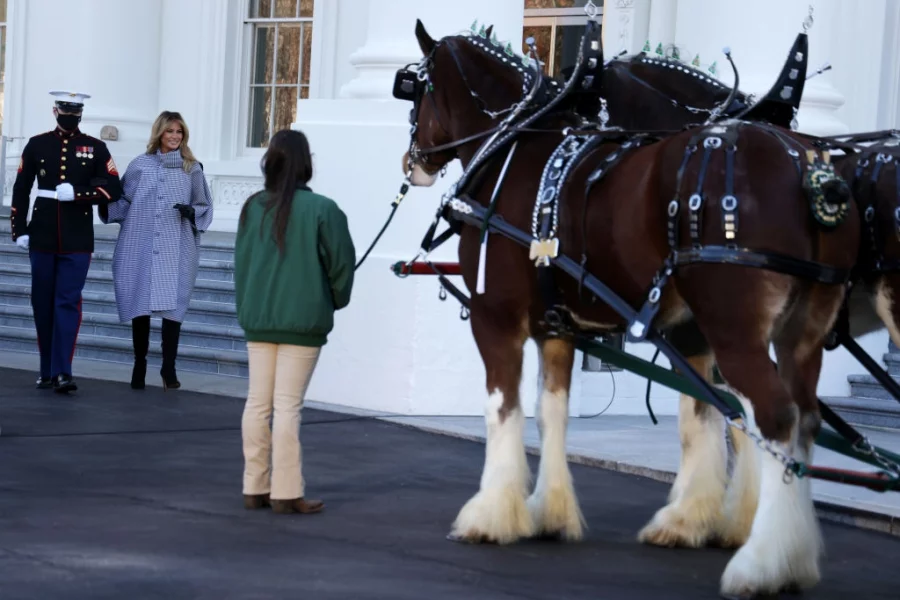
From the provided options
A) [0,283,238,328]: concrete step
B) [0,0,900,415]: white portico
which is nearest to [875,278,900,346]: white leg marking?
[0,0,900,415]: white portico

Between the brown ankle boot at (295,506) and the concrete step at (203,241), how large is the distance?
716 centimetres

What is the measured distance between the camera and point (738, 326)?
5.53 meters

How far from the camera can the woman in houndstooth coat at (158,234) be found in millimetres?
11352

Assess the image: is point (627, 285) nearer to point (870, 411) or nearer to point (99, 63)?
point (870, 411)

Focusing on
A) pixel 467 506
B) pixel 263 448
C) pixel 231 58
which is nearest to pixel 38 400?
pixel 263 448

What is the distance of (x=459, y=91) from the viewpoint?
23.2ft

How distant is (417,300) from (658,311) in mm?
4884

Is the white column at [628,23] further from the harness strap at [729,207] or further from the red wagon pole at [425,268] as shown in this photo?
the harness strap at [729,207]

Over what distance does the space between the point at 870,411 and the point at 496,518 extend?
5111 millimetres

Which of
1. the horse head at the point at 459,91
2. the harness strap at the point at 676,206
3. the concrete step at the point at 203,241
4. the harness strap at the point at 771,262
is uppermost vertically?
the horse head at the point at 459,91

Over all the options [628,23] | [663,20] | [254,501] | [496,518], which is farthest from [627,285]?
[628,23]

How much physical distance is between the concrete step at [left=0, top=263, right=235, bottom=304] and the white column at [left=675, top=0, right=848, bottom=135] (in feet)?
14.4

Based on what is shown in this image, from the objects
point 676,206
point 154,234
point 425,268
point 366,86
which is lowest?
point 154,234

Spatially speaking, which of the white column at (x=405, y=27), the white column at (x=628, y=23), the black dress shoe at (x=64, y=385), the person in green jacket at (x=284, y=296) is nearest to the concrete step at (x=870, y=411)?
the white column at (x=405, y=27)
